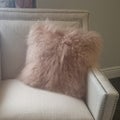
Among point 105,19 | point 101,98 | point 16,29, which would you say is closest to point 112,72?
point 105,19

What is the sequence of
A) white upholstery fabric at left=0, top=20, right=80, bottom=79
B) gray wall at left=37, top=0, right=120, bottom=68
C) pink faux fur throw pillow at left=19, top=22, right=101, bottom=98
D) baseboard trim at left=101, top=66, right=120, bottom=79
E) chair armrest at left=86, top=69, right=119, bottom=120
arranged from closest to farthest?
chair armrest at left=86, top=69, right=119, bottom=120 < pink faux fur throw pillow at left=19, top=22, right=101, bottom=98 < white upholstery fabric at left=0, top=20, right=80, bottom=79 < gray wall at left=37, top=0, right=120, bottom=68 < baseboard trim at left=101, top=66, right=120, bottom=79

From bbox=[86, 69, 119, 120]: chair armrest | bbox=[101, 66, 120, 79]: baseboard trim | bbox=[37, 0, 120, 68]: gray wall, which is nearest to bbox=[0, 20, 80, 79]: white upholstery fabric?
bbox=[86, 69, 119, 120]: chair armrest

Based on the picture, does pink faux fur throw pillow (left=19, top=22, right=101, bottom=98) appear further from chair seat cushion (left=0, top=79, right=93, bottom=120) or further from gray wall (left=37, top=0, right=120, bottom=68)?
gray wall (left=37, top=0, right=120, bottom=68)

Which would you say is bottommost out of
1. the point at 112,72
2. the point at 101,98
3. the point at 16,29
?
the point at 112,72

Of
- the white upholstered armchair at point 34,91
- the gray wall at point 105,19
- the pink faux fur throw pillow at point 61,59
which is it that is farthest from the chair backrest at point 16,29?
the gray wall at point 105,19

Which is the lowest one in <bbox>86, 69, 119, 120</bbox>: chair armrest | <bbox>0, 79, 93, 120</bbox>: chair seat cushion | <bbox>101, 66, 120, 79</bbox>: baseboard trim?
<bbox>101, 66, 120, 79</bbox>: baseboard trim

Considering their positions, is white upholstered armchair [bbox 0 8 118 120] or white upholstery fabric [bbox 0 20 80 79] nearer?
white upholstered armchair [bbox 0 8 118 120]

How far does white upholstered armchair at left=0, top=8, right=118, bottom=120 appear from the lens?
1451mm

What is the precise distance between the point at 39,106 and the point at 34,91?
0.18 meters

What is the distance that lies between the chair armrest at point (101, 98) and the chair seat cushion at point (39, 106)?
0.05 meters

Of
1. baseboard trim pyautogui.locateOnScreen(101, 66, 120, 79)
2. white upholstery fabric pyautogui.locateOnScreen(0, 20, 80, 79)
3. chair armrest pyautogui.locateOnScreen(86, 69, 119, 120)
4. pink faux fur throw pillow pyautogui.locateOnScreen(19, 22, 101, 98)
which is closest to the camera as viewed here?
chair armrest pyautogui.locateOnScreen(86, 69, 119, 120)

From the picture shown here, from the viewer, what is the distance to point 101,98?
4.71 feet

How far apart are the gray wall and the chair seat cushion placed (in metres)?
1.11

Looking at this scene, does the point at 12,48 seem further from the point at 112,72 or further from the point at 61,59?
the point at 112,72
